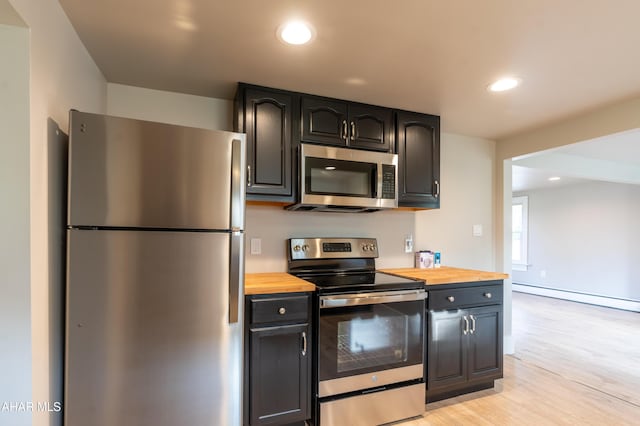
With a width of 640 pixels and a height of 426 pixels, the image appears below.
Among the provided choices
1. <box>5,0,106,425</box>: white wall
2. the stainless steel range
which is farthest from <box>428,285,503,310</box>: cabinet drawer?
<box>5,0,106,425</box>: white wall

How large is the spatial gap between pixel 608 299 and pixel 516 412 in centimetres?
483

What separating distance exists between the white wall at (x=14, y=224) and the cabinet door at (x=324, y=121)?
1.48 m

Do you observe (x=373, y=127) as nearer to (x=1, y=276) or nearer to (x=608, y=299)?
(x=1, y=276)

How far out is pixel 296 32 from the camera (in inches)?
62.7

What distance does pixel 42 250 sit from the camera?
1253 mm

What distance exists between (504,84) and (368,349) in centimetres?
193

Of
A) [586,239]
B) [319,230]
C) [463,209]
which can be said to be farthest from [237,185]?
[586,239]

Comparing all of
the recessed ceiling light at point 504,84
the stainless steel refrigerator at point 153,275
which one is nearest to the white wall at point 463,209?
the recessed ceiling light at point 504,84

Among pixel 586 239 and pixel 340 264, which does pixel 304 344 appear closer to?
pixel 340 264

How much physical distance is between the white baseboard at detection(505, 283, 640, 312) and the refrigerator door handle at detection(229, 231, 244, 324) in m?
5.78

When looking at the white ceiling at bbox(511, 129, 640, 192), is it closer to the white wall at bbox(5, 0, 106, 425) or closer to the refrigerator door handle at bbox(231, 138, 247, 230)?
the refrigerator door handle at bbox(231, 138, 247, 230)

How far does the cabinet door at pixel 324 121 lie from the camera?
7.54 ft

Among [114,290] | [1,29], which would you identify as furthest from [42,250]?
[1,29]

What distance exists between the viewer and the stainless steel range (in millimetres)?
1970
